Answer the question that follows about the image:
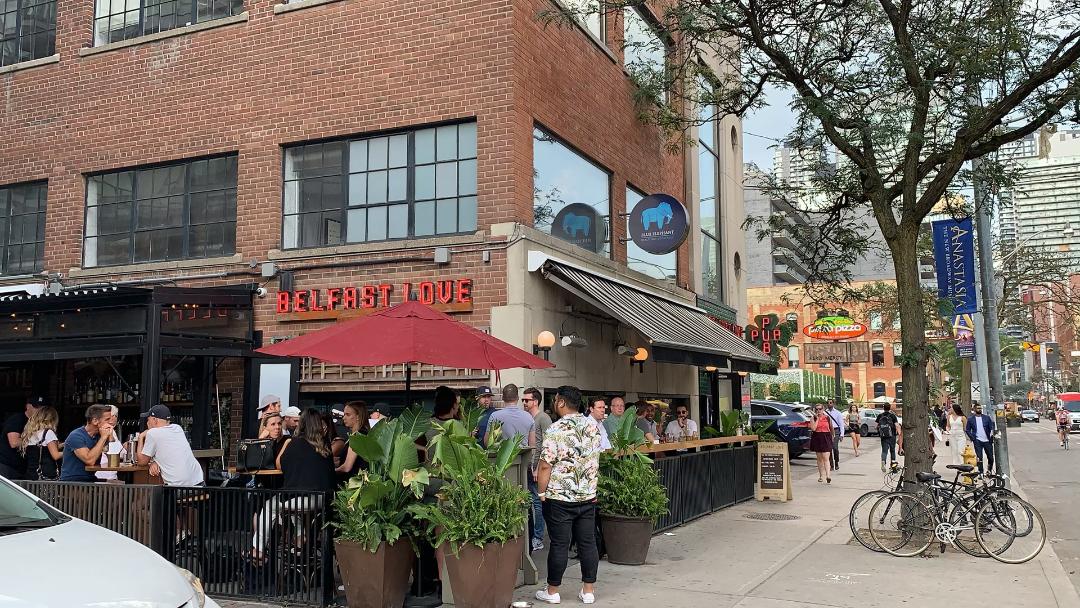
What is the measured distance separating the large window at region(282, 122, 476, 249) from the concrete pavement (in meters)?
5.47

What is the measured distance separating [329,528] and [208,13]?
10668 millimetres

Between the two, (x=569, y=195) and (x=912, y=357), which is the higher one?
(x=569, y=195)

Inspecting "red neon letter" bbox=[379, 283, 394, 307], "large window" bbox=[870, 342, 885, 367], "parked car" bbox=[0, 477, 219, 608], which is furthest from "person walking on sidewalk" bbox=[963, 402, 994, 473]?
"large window" bbox=[870, 342, 885, 367]

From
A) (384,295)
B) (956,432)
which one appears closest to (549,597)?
(384,295)

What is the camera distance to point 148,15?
1548 centimetres

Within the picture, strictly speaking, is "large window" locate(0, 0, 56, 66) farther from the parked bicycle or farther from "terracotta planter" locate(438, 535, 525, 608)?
the parked bicycle

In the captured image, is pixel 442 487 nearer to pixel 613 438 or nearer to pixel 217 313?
pixel 613 438

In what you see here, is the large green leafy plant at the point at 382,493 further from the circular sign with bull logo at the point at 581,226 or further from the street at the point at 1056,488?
the circular sign with bull logo at the point at 581,226

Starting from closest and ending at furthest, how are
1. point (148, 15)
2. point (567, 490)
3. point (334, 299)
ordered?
1. point (567, 490)
2. point (334, 299)
3. point (148, 15)

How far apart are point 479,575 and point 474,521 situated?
41cm

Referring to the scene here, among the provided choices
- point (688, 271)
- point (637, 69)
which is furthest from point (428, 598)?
point (688, 271)

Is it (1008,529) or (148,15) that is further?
(148,15)

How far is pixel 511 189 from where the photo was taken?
12680 mm

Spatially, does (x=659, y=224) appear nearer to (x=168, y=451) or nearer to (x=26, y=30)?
(x=168, y=451)
